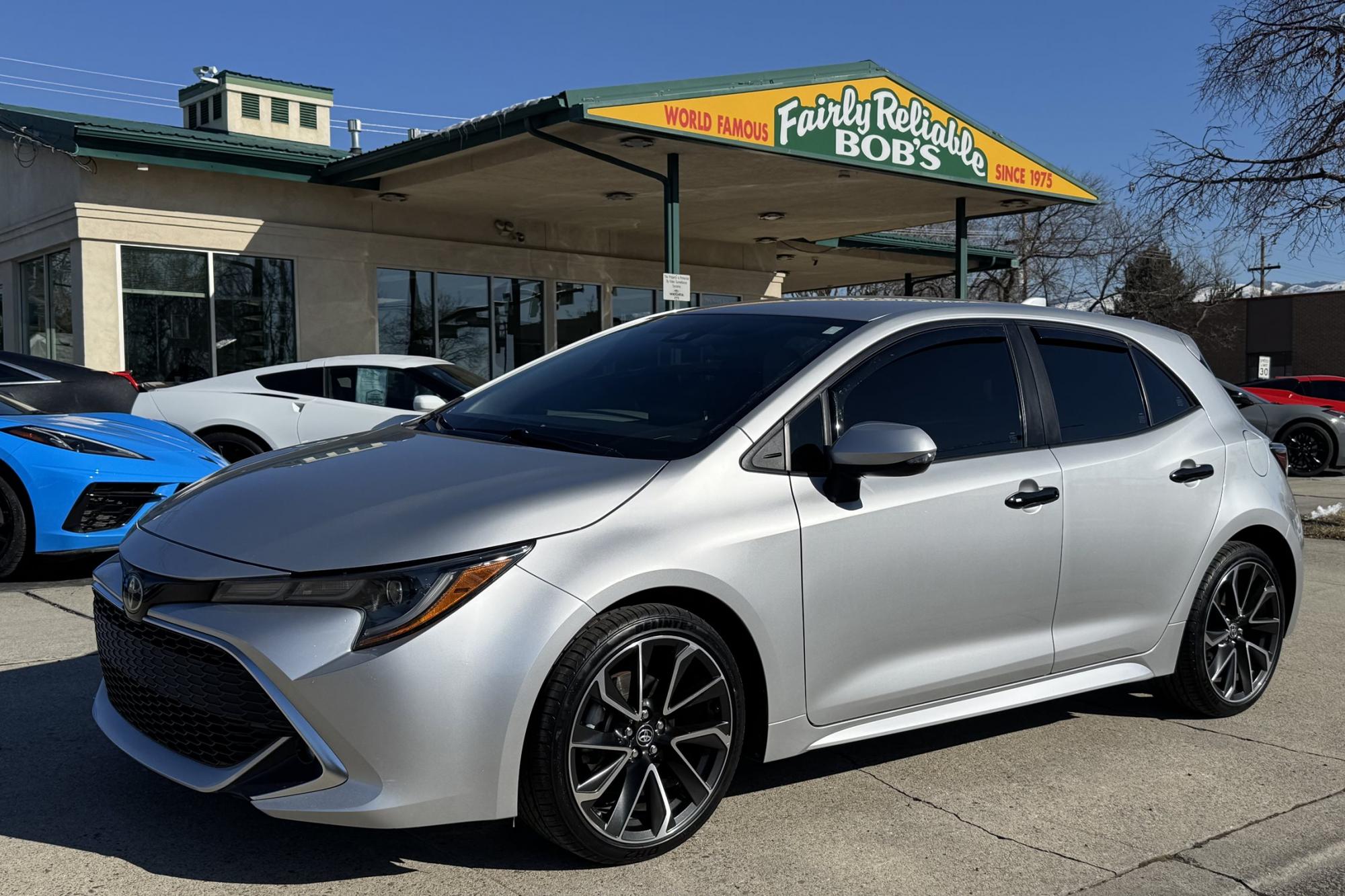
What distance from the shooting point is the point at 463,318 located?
19547 mm

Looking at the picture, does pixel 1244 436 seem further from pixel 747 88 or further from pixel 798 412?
pixel 747 88

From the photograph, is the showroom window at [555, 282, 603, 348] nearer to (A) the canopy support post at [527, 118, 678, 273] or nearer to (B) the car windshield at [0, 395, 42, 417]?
(A) the canopy support post at [527, 118, 678, 273]

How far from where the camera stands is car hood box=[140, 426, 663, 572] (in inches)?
123

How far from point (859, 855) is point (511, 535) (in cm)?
139

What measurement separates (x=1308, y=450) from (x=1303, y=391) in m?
1.89

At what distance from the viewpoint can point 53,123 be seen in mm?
14969

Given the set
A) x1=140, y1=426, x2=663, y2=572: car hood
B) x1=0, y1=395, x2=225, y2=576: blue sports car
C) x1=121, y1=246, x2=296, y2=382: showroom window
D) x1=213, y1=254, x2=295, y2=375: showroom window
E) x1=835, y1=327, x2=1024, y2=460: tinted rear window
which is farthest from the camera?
x1=213, y1=254, x2=295, y2=375: showroom window

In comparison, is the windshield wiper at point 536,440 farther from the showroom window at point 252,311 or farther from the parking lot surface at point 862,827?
the showroom window at point 252,311

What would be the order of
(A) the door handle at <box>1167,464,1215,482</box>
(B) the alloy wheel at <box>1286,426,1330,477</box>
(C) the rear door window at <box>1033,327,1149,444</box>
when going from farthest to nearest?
(B) the alloy wheel at <box>1286,426,1330,477</box>, (A) the door handle at <box>1167,464,1215,482</box>, (C) the rear door window at <box>1033,327,1149,444</box>

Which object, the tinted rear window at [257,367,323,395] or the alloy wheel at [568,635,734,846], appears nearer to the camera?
the alloy wheel at [568,635,734,846]

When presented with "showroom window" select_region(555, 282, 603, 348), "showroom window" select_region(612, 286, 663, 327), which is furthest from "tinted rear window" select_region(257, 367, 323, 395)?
"showroom window" select_region(612, 286, 663, 327)

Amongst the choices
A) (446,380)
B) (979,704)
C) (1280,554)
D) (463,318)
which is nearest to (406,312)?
(463,318)

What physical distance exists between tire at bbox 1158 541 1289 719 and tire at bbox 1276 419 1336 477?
14.5 m

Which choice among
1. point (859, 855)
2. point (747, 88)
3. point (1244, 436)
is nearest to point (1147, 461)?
point (1244, 436)
